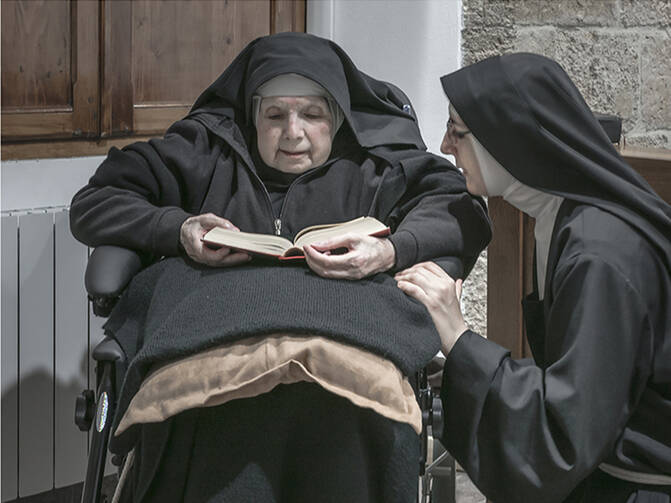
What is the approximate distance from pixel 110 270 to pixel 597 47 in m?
2.58

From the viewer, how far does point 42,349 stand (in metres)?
3.14

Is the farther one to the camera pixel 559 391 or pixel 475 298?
pixel 475 298

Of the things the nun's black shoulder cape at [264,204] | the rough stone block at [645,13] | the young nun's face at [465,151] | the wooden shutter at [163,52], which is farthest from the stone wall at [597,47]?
the young nun's face at [465,151]

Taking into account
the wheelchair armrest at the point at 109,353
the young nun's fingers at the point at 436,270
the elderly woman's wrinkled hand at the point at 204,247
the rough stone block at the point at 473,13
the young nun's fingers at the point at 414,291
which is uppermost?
the rough stone block at the point at 473,13

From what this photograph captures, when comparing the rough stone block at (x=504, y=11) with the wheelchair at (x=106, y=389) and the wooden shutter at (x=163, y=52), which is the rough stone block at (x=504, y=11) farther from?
the wheelchair at (x=106, y=389)

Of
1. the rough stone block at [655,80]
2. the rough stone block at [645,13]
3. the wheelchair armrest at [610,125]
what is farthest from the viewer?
the rough stone block at [655,80]

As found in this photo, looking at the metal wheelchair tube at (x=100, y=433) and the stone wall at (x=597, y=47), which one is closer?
the metal wheelchair tube at (x=100, y=433)

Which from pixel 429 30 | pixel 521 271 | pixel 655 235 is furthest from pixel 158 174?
pixel 429 30

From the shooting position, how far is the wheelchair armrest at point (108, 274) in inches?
88.1

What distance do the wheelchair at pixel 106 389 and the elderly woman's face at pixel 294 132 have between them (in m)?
0.51

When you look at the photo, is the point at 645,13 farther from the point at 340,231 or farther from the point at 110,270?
the point at 110,270

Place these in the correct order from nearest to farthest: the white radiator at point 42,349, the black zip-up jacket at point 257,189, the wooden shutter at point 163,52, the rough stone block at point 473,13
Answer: the black zip-up jacket at point 257,189
the white radiator at point 42,349
the wooden shutter at point 163,52
the rough stone block at point 473,13

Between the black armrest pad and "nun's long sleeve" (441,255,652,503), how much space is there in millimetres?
771

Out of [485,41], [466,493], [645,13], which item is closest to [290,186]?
[466,493]
